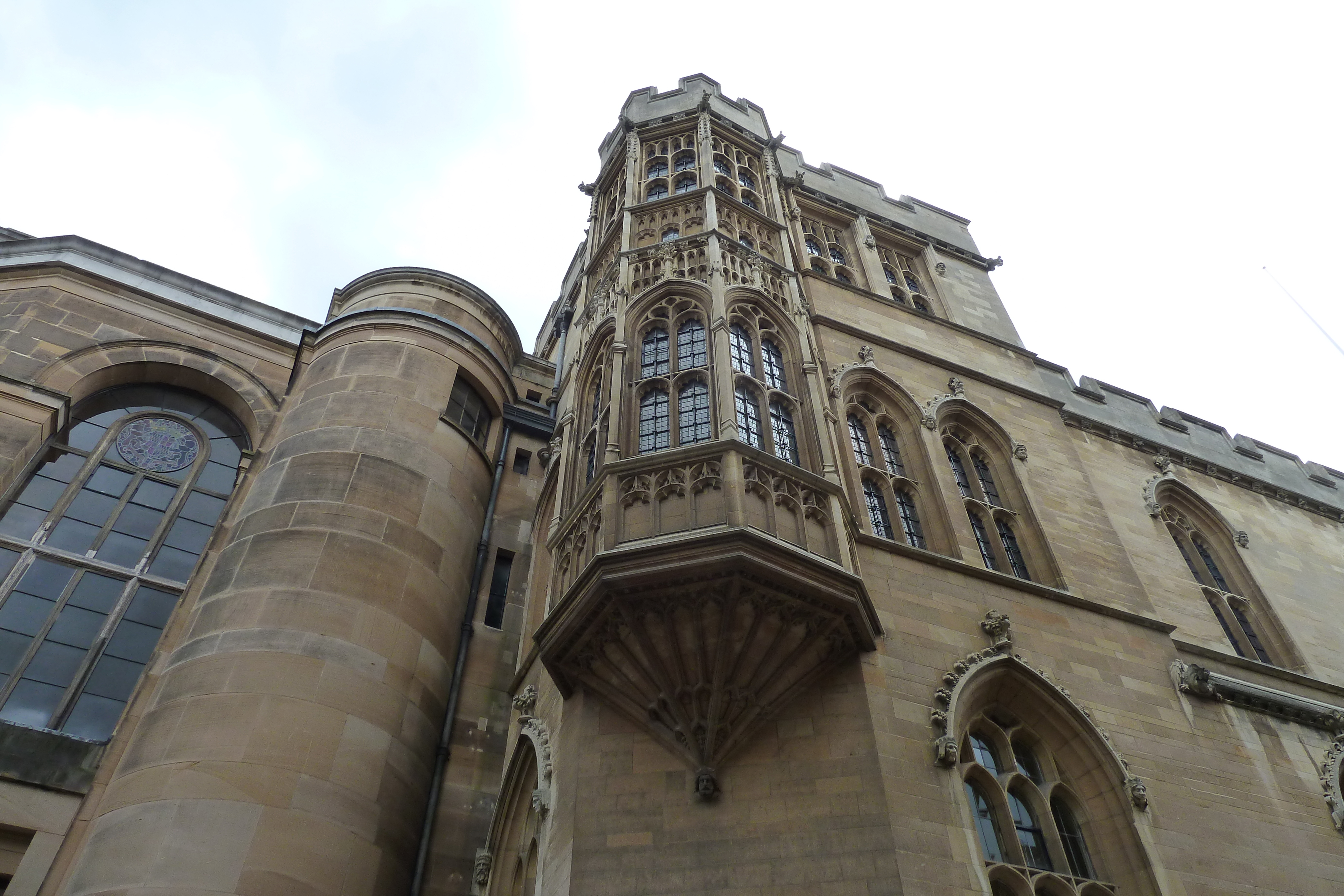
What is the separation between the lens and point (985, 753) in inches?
404

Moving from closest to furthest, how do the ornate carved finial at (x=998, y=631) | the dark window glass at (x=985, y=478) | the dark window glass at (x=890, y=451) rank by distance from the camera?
1. the ornate carved finial at (x=998, y=631)
2. the dark window glass at (x=890, y=451)
3. the dark window glass at (x=985, y=478)

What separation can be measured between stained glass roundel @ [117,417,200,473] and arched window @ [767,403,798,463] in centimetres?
968

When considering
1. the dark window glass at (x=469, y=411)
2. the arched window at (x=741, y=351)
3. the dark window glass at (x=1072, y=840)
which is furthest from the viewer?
the dark window glass at (x=469, y=411)

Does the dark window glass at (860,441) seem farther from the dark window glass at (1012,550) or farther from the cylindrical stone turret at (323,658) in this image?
the cylindrical stone turret at (323,658)

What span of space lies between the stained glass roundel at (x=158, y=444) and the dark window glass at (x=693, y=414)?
28.1 feet

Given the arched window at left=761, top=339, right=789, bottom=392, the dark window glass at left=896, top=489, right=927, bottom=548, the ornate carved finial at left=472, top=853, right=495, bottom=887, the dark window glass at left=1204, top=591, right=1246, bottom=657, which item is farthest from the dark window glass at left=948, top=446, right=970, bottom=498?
the ornate carved finial at left=472, top=853, right=495, bottom=887

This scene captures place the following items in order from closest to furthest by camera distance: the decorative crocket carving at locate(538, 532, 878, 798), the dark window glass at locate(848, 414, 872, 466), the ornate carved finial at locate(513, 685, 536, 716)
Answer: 1. the decorative crocket carving at locate(538, 532, 878, 798)
2. the ornate carved finial at locate(513, 685, 536, 716)
3. the dark window glass at locate(848, 414, 872, 466)

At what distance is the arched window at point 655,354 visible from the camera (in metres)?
12.7

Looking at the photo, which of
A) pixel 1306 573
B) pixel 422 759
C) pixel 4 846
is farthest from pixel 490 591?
pixel 1306 573

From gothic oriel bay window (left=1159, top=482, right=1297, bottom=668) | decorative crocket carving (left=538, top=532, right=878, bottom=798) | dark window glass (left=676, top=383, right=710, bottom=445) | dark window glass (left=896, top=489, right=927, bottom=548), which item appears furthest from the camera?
gothic oriel bay window (left=1159, top=482, right=1297, bottom=668)

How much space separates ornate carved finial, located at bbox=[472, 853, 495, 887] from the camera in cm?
1054

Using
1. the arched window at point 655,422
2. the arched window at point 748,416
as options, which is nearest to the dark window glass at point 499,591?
the arched window at point 655,422

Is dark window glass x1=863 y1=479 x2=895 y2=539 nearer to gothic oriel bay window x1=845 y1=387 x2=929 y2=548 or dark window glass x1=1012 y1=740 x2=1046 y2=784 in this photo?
gothic oriel bay window x1=845 y1=387 x2=929 y2=548

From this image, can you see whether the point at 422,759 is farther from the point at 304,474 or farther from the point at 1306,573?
the point at 1306,573
